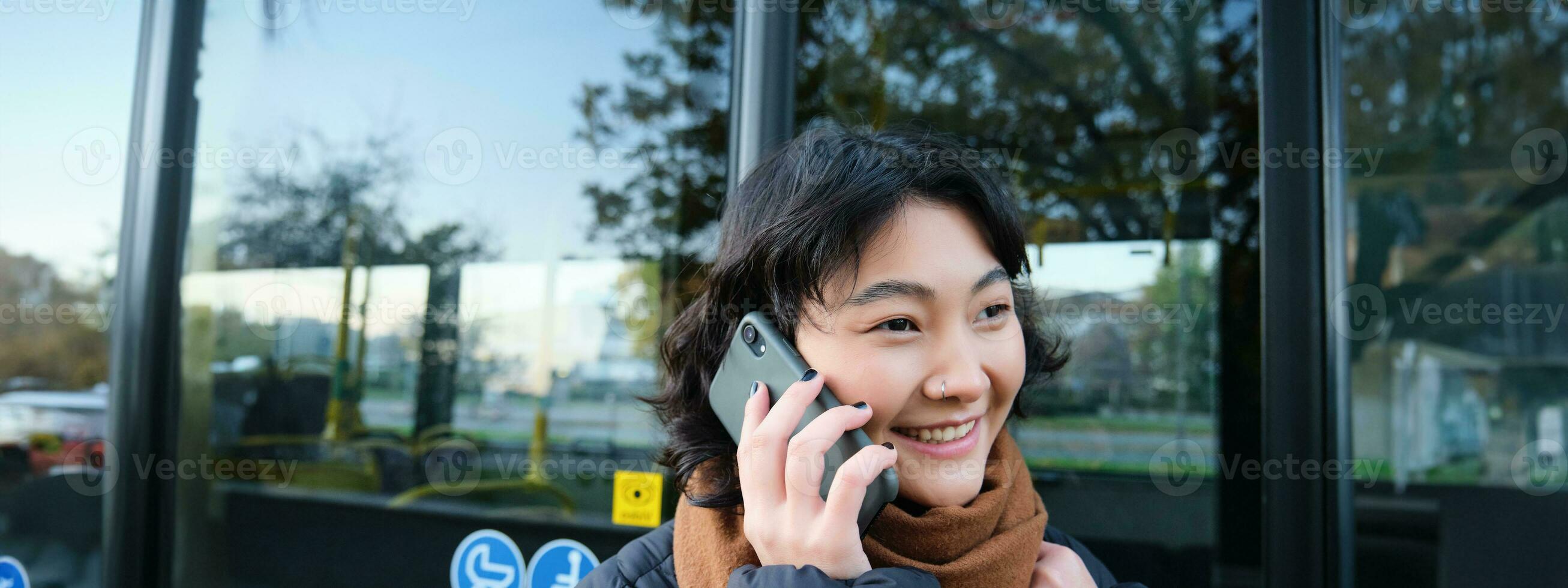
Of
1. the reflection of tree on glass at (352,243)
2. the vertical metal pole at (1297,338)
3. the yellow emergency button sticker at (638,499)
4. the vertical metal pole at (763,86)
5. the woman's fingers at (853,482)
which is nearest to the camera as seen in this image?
the woman's fingers at (853,482)

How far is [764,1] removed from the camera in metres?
1.73

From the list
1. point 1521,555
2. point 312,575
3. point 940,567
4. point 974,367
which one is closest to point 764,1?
point 974,367

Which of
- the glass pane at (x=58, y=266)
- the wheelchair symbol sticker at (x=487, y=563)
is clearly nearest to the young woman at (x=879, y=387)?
the wheelchair symbol sticker at (x=487, y=563)

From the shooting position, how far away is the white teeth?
3.56 feet

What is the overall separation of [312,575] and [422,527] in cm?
38

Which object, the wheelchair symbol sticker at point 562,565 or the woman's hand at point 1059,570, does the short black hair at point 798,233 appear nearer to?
the woman's hand at point 1059,570

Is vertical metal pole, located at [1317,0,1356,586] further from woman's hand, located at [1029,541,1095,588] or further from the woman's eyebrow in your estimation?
the woman's eyebrow

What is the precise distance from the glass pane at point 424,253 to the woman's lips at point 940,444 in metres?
1.34

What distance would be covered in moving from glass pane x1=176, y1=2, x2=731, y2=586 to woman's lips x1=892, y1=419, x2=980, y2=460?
4.39ft

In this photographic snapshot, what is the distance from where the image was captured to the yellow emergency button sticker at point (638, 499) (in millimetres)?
1979

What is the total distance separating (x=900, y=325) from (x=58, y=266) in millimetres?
2798

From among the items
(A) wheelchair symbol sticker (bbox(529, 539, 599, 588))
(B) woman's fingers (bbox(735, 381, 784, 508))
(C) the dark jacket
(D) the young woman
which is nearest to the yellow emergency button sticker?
A: (A) wheelchair symbol sticker (bbox(529, 539, 599, 588))

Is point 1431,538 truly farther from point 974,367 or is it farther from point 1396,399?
point 974,367

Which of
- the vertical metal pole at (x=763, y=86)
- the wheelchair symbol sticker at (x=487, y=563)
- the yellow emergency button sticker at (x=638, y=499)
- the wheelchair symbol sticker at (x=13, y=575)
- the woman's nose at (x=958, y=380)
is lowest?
the wheelchair symbol sticker at (x=13, y=575)
